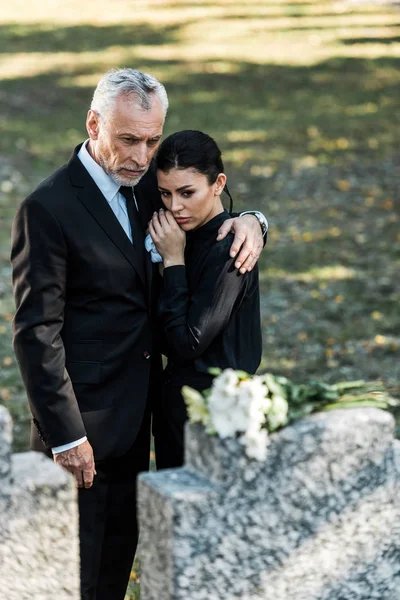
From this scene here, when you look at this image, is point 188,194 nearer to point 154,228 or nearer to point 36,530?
point 154,228

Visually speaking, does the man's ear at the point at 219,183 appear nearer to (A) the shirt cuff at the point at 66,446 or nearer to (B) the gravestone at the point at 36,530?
(A) the shirt cuff at the point at 66,446

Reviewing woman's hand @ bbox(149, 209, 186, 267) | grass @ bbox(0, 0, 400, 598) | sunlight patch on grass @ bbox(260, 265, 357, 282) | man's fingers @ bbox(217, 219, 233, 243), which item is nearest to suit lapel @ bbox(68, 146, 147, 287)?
woman's hand @ bbox(149, 209, 186, 267)

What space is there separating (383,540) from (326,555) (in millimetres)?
205

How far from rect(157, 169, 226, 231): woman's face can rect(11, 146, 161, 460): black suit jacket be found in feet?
0.62

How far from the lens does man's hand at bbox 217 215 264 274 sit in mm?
3845

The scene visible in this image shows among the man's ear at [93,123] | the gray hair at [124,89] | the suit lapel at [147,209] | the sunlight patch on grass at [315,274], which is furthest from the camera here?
the sunlight patch on grass at [315,274]

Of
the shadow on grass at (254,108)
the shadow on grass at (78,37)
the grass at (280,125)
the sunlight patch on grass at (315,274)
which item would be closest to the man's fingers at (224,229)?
the grass at (280,125)

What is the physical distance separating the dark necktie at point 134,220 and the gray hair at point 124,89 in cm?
36

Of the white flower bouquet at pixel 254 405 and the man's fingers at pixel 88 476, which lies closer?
the white flower bouquet at pixel 254 405

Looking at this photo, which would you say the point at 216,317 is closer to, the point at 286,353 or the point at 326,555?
the point at 326,555

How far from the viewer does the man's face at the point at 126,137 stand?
3.70 m

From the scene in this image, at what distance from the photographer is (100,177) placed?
3.89 m

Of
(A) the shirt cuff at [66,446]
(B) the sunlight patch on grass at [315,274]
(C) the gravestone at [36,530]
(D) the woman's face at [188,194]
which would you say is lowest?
(C) the gravestone at [36,530]

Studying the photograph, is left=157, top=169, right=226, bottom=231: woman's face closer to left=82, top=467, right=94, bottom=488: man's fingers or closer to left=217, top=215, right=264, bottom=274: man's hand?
left=217, top=215, right=264, bottom=274: man's hand
